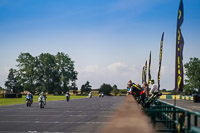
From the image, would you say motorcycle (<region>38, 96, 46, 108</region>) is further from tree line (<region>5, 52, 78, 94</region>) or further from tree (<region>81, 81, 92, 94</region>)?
tree (<region>81, 81, 92, 94</region>)

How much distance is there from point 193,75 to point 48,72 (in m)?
57.6

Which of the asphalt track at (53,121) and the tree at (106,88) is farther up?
the asphalt track at (53,121)

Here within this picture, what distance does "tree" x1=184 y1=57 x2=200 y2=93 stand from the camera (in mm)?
106300

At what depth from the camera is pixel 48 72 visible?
4865 inches

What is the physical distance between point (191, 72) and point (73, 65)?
47411mm

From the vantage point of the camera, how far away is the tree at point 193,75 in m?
106

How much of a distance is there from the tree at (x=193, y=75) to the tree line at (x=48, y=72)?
151 ft

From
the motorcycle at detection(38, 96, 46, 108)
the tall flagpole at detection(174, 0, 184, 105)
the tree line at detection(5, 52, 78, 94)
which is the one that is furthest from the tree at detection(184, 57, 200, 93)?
the tall flagpole at detection(174, 0, 184, 105)

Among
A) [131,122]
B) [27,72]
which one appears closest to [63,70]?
[27,72]

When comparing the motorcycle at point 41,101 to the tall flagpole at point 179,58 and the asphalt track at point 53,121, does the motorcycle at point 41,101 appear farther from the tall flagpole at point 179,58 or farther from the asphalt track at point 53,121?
the tall flagpole at point 179,58

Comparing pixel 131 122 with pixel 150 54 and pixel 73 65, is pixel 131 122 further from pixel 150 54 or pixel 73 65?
pixel 73 65

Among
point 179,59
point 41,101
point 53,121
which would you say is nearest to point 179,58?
point 179,59

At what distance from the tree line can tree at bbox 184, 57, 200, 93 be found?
45.9m

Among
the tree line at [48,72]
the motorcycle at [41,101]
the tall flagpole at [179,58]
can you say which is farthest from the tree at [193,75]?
the tall flagpole at [179,58]
